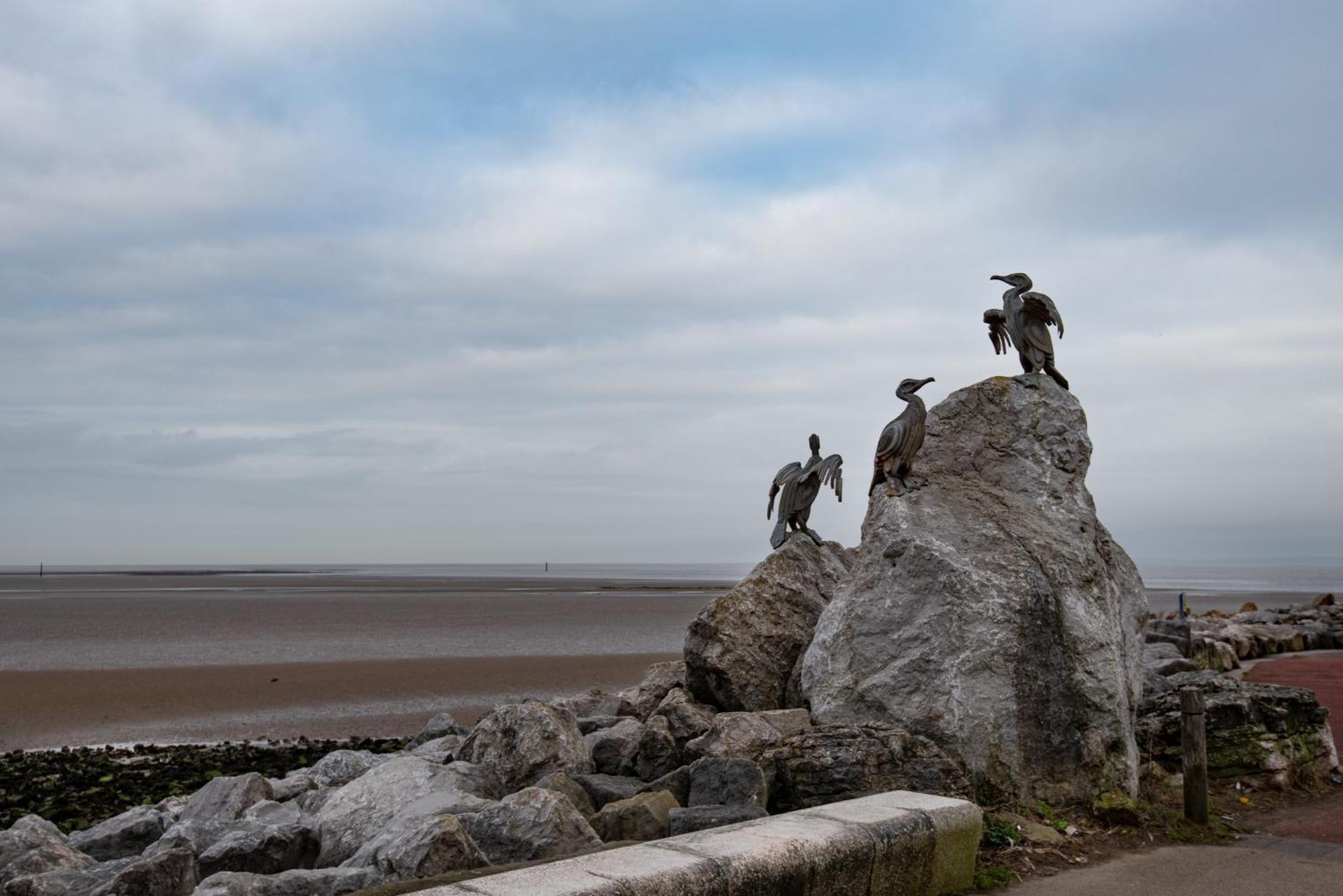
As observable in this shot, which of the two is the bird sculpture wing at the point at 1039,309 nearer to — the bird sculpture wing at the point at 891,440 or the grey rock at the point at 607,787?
the bird sculpture wing at the point at 891,440

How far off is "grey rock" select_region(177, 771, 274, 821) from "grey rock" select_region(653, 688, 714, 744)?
363 cm

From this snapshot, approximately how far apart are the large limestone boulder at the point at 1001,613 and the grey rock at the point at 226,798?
15.9 feet

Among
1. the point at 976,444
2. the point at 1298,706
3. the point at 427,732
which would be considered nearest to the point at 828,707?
the point at 976,444

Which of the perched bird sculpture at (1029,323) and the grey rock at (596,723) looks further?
the grey rock at (596,723)

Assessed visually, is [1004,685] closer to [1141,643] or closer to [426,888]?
[1141,643]

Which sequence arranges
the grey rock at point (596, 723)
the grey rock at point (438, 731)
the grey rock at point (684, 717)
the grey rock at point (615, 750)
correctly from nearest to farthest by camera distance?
1. the grey rock at point (615, 750)
2. the grey rock at point (684, 717)
3. the grey rock at point (596, 723)
4. the grey rock at point (438, 731)

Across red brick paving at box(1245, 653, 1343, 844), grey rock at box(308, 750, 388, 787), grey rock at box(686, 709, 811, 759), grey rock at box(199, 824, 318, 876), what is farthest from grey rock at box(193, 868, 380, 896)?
red brick paving at box(1245, 653, 1343, 844)

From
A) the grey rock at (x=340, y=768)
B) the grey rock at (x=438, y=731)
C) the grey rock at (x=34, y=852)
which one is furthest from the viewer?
the grey rock at (x=438, y=731)

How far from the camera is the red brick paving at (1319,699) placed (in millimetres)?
8375

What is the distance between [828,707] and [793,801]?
145 cm

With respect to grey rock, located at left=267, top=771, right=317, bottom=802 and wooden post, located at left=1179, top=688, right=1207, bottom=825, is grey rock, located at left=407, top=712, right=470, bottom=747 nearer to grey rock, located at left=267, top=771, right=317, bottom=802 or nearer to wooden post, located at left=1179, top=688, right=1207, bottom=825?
grey rock, located at left=267, top=771, right=317, bottom=802

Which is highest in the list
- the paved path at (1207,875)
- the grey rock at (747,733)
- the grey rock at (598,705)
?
the grey rock at (747,733)

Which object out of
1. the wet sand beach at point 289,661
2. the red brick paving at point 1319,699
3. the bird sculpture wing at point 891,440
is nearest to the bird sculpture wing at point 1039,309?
the bird sculpture wing at point 891,440

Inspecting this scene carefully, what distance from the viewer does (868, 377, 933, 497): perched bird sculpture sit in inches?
376
